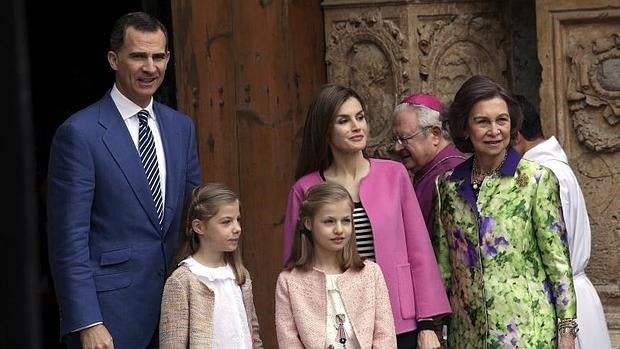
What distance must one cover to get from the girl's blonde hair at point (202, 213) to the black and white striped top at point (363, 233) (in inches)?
15.9

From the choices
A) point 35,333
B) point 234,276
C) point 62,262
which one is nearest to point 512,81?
point 234,276

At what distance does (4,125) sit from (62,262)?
2819 mm

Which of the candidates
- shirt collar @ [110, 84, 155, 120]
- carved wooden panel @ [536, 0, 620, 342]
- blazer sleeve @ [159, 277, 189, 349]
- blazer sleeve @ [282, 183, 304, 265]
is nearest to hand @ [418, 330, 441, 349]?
blazer sleeve @ [282, 183, 304, 265]

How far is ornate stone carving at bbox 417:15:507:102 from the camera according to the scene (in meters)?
5.51

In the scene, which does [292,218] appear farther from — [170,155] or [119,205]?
[119,205]

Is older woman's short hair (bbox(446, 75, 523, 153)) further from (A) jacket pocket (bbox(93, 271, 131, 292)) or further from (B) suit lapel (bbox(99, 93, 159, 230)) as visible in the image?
(A) jacket pocket (bbox(93, 271, 131, 292))

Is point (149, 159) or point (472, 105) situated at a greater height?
point (472, 105)

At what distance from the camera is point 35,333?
735 millimetres

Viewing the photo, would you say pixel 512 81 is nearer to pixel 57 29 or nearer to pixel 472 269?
pixel 472 269

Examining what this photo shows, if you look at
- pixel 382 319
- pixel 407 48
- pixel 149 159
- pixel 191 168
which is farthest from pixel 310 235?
pixel 407 48

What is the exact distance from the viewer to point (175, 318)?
3.49 m

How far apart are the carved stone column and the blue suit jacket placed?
6.66 ft

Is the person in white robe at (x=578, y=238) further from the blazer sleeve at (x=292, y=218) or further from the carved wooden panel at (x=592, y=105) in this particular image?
the blazer sleeve at (x=292, y=218)

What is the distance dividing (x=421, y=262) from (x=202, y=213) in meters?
0.73
